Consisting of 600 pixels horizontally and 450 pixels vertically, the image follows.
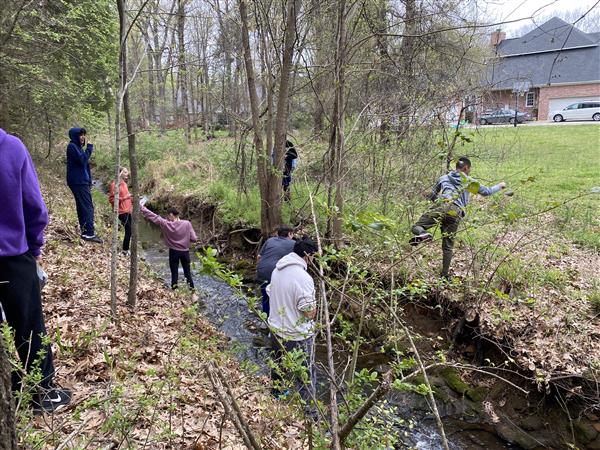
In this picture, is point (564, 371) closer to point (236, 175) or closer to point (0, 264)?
point (0, 264)

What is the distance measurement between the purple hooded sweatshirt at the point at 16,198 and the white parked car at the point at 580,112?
3601 centimetres

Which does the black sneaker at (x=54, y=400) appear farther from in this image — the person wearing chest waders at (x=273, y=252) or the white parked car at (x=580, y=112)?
the white parked car at (x=580, y=112)

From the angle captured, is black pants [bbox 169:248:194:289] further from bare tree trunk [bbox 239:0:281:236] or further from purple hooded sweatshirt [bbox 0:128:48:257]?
purple hooded sweatshirt [bbox 0:128:48:257]

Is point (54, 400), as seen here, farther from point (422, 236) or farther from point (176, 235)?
point (176, 235)

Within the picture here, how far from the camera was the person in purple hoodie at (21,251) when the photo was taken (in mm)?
2656

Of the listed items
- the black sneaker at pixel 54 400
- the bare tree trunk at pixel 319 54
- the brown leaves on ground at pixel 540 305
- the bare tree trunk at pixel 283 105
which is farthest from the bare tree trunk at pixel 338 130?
the black sneaker at pixel 54 400

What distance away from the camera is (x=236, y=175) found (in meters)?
12.9

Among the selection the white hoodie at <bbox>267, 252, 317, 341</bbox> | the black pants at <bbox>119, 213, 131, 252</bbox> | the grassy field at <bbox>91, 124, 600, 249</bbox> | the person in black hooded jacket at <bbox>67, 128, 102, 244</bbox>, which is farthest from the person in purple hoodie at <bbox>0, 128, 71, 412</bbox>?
the black pants at <bbox>119, 213, 131, 252</bbox>

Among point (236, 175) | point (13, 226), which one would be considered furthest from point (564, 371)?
point (236, 175)

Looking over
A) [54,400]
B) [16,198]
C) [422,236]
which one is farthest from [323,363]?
[16,198]

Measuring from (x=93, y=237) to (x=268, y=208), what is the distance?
3.65 metres

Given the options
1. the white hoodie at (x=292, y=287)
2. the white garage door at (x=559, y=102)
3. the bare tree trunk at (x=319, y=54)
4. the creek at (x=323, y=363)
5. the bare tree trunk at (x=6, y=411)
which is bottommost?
the creek at (x=323, y=363)

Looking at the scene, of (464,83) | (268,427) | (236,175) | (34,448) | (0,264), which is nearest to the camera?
(34,448)

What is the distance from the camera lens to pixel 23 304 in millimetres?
2812
